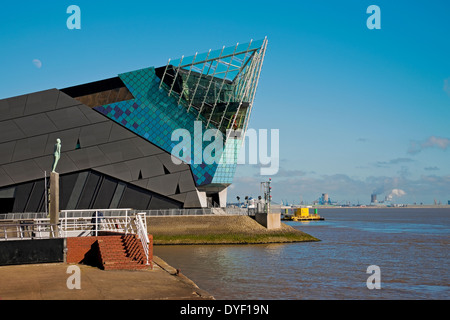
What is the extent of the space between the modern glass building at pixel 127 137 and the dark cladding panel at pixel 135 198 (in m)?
0.12

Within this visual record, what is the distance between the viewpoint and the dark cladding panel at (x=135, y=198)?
63656mm

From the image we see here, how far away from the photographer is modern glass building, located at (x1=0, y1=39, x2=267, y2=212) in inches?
2470

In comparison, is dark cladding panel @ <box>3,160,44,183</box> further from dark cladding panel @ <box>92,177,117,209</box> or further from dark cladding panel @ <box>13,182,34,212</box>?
dark cladding panel @ <box>92,177,117,209</box>

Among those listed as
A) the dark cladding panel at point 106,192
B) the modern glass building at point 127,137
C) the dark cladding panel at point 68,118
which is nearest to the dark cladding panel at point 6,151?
the modern glass building at point 127,137

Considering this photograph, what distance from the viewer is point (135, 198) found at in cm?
6388

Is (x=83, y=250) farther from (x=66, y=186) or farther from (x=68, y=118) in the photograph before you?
(x=68, y=118)

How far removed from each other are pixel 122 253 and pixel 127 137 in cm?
3977

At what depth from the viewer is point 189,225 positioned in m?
57.8

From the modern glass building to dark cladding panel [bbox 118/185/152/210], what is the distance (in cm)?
12

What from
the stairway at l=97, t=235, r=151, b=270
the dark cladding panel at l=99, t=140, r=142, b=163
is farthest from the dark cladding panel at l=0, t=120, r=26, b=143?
the stairway at l=97, t=235, r=151, b=270

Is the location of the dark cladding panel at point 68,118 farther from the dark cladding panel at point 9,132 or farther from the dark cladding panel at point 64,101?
the dark cladding panel at point 9,132

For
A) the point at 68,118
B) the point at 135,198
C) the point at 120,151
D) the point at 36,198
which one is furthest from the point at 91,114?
the point at 36,198

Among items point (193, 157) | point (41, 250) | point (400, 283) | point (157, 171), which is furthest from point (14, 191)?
point (400, 283)

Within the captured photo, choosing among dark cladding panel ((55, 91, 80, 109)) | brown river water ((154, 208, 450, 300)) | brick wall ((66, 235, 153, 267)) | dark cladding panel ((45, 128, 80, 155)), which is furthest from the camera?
dark cladding panel ((55, 91, 80, 109))
